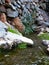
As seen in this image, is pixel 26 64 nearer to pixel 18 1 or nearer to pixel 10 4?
pixel 10 4

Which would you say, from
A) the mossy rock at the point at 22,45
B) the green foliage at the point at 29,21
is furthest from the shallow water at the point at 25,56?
the green foliage at the point at 29,21

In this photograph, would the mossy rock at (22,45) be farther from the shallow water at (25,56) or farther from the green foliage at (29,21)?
the green foliage at (29,21)

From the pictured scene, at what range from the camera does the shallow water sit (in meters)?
15.9

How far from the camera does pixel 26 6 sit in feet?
104

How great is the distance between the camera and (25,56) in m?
17.3

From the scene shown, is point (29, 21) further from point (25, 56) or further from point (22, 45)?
point (25, 56)

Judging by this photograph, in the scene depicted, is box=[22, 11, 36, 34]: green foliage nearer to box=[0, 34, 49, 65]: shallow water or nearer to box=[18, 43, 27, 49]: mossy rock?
box=[18, 43, 27, 49]: mossy rock

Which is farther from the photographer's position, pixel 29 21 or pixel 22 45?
pixel 29 21

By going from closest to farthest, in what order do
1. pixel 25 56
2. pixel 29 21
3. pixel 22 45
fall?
pixel 25 56, pixel 22 45, pixel 29 21

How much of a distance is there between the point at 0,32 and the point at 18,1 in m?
10.5

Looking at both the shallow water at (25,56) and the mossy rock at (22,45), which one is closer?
the shallow water at (25,56)

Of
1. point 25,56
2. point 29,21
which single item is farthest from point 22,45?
point 29,21

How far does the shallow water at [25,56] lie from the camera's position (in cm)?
1588

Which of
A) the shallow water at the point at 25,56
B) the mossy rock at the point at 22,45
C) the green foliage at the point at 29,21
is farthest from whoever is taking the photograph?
the green foliage at the point at 29,21
